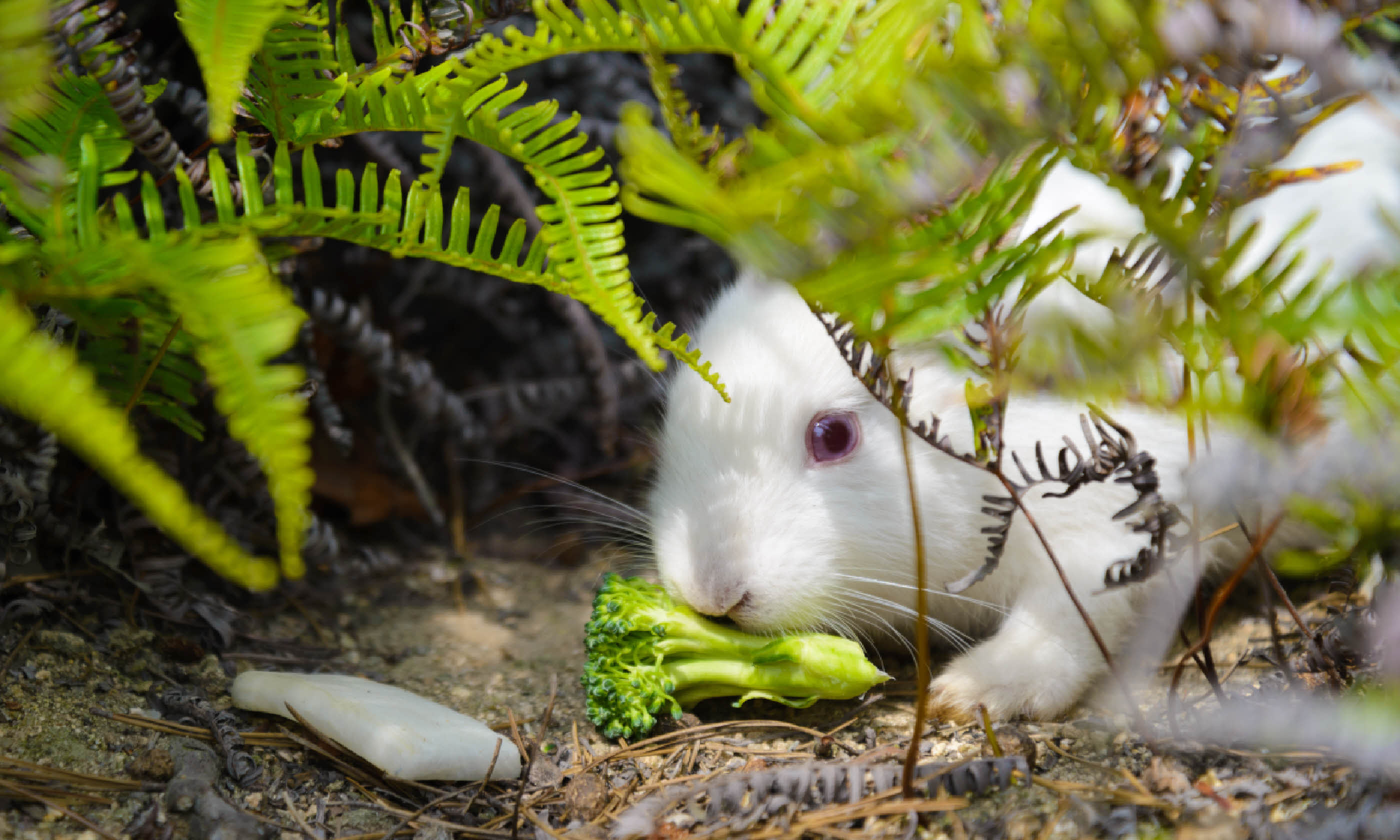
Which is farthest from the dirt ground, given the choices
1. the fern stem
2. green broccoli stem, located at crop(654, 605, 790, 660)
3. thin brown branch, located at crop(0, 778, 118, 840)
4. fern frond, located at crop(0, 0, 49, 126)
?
fern frond, located at crop(0, 0, 49, 126)

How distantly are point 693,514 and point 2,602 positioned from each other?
60.6 inches

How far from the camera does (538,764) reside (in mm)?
2137

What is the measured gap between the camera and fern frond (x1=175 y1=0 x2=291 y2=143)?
61.2 inches

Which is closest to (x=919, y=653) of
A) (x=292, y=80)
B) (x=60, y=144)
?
(x=292, y=80)

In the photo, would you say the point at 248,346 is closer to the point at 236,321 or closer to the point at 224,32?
the point at 236,321

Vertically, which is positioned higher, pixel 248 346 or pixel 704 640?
pixel 248 346

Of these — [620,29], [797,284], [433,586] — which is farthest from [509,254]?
[433,586]

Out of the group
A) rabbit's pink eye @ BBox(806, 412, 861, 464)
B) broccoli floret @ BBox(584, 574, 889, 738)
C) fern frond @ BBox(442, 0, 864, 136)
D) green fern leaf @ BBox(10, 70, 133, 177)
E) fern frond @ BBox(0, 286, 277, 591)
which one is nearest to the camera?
fern frond @ BBox(0, 286, 277, 591)


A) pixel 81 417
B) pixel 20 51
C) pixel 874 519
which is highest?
pixel 20 51

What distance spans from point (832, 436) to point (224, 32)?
158 cm

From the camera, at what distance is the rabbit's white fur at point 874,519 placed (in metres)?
2.32

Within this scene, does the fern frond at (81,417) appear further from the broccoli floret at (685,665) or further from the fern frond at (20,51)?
the broccoli floret at (685,665)

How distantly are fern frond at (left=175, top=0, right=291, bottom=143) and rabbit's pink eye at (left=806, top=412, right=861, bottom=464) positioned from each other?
4.87 feet

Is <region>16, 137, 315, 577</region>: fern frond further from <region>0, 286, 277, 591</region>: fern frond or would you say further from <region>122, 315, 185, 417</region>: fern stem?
<region>122, 315, 185, 417</region>: fern stem
